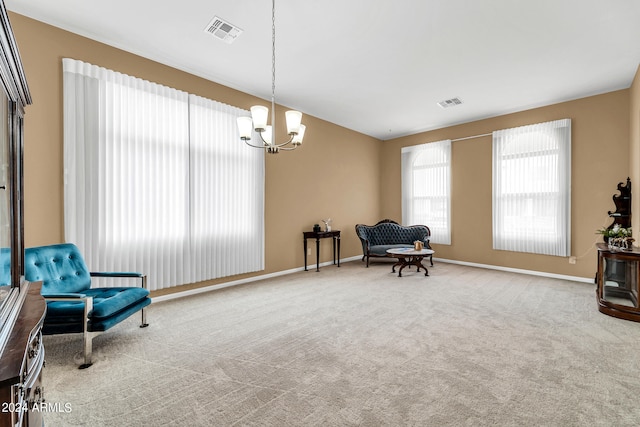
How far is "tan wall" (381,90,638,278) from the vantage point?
499 cm

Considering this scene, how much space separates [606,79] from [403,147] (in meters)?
3.96

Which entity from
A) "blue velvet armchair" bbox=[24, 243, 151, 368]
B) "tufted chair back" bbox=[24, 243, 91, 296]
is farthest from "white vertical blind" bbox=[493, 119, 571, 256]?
"tufted chair back" bbox=[24, 243, 91, 296]

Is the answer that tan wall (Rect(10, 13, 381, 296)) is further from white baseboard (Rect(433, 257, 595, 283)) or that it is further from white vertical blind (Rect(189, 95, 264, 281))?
white baseboard (Rect(433, 257, 595, 283))

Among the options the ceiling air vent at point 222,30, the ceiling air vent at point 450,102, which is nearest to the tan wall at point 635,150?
the ceiling air vent at point 450,102

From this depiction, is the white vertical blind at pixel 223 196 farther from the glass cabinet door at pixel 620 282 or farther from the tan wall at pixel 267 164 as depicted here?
the glass cabinet door at pixel 620 282

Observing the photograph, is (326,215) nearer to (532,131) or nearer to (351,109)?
(351,109)

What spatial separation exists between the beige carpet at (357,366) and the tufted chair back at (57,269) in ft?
1.81

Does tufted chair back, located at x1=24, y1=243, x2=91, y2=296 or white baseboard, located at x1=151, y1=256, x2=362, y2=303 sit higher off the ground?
tufted chair back, located at x1=24, y1=243, x2=91, y2=296

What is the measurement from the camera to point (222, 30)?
339cm

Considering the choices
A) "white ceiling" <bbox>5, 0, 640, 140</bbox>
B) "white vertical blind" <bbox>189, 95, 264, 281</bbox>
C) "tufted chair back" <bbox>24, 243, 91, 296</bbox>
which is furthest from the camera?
"white vertical blind" <bbox>189, 95, 264, 281</bbox>

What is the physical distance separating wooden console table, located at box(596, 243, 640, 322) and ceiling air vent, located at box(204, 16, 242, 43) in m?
5.09

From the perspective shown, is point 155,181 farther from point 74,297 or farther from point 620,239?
point 620,239

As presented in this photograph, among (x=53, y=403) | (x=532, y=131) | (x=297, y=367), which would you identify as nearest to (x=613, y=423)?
(x=297, y=367)

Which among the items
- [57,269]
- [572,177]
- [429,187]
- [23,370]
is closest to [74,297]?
[57,269]
